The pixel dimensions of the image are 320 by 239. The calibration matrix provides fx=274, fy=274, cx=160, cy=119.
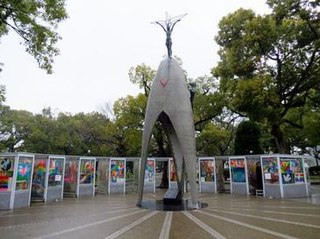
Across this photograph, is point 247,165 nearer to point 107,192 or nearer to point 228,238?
point 107,192

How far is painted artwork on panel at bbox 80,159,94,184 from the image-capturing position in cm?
1839

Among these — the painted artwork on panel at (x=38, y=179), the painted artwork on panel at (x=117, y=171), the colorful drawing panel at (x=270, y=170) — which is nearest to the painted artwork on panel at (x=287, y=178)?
the colorful drawing panel at (x=270, y=170)

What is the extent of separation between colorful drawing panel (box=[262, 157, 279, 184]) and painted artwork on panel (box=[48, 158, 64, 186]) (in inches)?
487

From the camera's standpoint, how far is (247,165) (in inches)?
714

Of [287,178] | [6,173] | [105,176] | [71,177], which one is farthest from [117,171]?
[287,178]

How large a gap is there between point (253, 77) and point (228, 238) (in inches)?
600

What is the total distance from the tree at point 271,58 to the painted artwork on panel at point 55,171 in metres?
12.3

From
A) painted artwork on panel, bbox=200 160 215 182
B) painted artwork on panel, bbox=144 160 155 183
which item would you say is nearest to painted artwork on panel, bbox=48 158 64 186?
painted artwork on panel, bbox=144 160 155 183

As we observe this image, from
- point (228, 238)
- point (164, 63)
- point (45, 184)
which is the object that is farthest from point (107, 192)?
point (228, 238)

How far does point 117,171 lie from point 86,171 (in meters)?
2.41

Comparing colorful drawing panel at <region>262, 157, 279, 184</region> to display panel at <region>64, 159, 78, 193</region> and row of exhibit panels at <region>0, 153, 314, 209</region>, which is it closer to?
row of exhibit panels at <region>0, 153, 314, 209</region>

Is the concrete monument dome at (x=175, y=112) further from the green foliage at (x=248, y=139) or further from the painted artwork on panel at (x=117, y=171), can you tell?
the green foliage at (x=248, y=139)

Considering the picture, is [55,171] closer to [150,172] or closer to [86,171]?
[86,171]

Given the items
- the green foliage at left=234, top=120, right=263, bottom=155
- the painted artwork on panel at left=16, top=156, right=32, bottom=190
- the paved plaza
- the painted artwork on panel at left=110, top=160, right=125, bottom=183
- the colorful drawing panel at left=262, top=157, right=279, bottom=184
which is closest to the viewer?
the paved plaza
